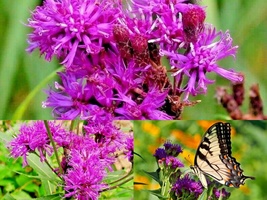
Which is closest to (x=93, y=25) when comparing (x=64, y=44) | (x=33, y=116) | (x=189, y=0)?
(x=64, y=44)

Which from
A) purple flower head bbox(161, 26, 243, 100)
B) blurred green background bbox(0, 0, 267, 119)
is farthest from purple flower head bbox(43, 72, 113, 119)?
blurred green background bbox(0, 0, 267, 119)

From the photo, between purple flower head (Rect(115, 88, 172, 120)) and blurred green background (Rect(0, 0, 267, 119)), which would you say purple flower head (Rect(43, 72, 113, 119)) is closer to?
purple flower head (Rect(115, 88, 172, 120))

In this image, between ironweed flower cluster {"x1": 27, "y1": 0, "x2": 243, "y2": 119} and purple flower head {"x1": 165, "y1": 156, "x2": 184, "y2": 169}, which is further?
purple flower head {"x1": 165, "y1": 156, "x2": 184, "y2": 169}

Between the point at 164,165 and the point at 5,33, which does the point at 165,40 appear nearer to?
the point at 164,165

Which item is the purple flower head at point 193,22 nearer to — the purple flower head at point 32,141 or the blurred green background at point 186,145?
the blurred green background at point 186,145

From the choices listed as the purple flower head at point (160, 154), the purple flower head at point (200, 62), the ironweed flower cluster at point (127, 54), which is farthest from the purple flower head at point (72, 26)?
the purple flower head at point (160, 154)

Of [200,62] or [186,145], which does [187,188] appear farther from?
[200,62]
